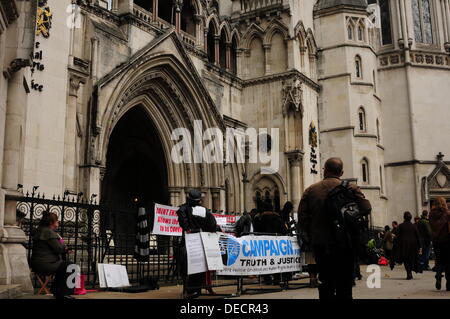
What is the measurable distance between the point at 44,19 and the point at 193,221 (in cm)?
785

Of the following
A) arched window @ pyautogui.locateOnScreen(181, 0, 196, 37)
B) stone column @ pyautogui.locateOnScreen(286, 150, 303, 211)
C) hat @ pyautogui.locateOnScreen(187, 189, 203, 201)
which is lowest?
hat @ pyautogui.locateOnScreen(187, 189, 203, 201)

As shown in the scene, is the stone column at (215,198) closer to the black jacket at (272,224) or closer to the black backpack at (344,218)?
the black jacket at (272,224)

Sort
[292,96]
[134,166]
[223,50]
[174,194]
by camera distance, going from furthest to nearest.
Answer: [223,50], [134,166], [292,96], [174,194]

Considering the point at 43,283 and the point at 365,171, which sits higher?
the point at 365,171

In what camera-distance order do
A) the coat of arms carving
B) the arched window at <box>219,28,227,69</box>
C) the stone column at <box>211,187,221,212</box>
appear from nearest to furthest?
the coat of arms carving
the stone column at <box>211,187,221,212</box>
the arched window at <box>219,28,227,69</box>

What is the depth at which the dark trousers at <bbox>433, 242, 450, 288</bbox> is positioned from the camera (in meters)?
9.33

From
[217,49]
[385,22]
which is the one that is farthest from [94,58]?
[385,22]

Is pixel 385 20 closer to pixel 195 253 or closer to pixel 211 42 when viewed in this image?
pixel 211 42

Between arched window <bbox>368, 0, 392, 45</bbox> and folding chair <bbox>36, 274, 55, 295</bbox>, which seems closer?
folding chair <bbox>36, 274, 55, 295</bbox>

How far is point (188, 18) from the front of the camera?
24297 millimetres

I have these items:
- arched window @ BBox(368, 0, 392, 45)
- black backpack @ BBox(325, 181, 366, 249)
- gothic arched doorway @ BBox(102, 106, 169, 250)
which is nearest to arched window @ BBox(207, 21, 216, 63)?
gothic arched doorway @ BBox(102, 106, 169, 250)

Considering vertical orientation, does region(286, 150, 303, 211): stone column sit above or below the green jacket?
above

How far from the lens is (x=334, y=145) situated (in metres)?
27.3

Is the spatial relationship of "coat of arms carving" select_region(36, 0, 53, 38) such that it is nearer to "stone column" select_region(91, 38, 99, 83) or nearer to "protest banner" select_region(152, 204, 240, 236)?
"stone column" select_region(91, 38, 99, 83)
